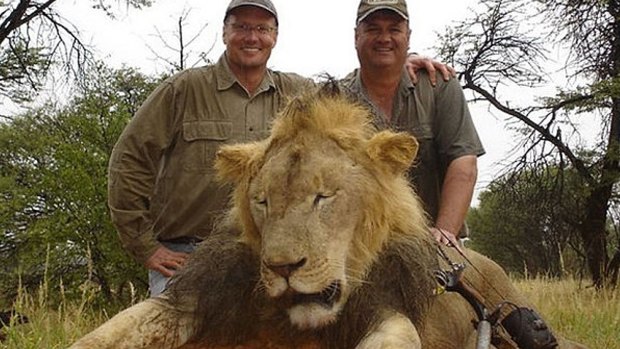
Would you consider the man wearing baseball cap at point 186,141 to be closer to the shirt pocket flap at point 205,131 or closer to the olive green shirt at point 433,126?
the shirt pocket flap at point 205,131

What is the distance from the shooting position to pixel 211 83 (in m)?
4.93

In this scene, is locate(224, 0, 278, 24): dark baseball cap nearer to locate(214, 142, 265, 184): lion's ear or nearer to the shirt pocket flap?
the shirt pocket flap

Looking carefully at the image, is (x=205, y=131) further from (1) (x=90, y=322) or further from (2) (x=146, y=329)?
(2) (x=146, y=329)

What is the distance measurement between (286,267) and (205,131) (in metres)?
2.46

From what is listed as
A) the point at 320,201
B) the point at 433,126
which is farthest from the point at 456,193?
the point at 320,201

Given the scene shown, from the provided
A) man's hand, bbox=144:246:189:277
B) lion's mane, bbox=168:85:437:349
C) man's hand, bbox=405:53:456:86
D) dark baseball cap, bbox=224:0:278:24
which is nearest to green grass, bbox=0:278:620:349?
man's hand, bbox=144:246:189:277

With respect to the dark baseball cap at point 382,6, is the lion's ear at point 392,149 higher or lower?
lower

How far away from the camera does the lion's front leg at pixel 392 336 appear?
249 cm

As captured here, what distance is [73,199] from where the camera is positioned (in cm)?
1192

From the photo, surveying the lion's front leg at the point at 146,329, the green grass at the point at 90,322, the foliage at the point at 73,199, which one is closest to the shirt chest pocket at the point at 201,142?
the green grass at the point at 90,322

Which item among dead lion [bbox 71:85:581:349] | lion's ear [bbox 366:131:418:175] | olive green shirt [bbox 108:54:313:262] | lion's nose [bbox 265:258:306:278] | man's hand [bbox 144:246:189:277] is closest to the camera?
lion's nose [bbox 265:258:306:278]

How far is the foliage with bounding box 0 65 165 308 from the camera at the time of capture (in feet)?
37.7

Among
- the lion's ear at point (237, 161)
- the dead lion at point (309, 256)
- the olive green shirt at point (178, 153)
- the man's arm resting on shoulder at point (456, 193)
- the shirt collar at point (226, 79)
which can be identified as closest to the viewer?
the dead lion at point (309, 256)

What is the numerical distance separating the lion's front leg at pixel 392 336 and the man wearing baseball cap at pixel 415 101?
1.99m
